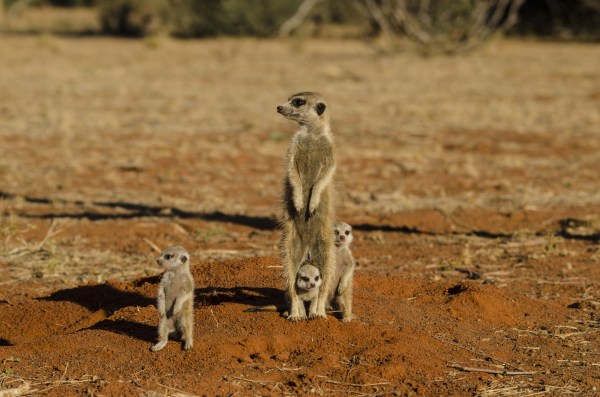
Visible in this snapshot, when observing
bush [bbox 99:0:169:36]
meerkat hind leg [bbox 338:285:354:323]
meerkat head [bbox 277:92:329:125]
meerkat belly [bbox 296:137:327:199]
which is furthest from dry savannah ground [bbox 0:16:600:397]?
bush [bbox 99:0:169:36]

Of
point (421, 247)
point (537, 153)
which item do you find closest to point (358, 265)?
point (421, 247)

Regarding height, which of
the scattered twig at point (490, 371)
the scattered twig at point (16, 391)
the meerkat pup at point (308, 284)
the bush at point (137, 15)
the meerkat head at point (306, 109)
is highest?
the bush at point (137, 15)

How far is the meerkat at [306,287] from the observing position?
18.7 ft

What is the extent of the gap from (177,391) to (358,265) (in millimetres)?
3587

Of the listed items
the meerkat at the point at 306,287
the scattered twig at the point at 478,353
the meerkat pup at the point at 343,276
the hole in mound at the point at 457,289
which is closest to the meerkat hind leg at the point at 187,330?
the meerkat at the point at 306,287

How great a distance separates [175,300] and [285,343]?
0.69 metres

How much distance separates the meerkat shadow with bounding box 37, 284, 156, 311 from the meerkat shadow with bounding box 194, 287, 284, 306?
378 millimetres

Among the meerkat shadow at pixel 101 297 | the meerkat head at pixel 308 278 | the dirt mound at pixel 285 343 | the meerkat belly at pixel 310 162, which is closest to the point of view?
the dirt mound at pixel 285 343

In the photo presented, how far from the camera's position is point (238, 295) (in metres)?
6.41

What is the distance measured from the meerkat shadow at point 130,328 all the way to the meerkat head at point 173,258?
1.52 ft

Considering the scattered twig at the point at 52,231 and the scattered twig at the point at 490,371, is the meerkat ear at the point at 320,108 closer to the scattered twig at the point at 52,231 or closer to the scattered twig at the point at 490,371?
the scattered twig at the point at 490,371

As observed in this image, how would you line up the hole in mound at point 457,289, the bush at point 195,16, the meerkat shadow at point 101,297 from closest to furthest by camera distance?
the meerkat shadow at point 101,297 → the hole in mound at point 457,289 → the bush at point 195,16

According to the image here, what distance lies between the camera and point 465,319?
6.34m

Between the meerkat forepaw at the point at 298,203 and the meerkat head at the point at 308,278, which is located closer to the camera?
the meerkat head at the point at 308,278
